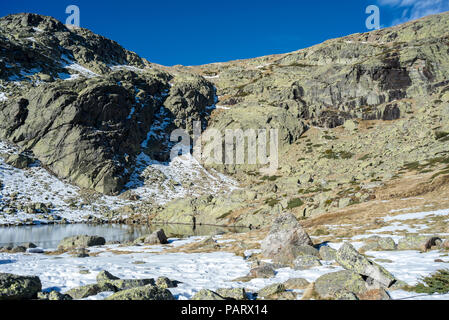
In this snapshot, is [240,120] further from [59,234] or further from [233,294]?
[233,294]

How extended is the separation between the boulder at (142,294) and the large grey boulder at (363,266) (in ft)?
22.4

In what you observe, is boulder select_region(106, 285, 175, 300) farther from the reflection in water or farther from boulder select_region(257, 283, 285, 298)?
the reflection in water

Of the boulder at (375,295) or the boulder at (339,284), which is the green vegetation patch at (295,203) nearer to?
the boulder at (339,284)

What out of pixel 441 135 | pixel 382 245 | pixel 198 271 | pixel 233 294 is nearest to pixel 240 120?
pixel 441 135

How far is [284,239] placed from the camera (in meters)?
16.0

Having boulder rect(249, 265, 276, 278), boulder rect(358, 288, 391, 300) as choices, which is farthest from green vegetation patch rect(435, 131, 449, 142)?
boulder rect(358, 288, 391, 300)

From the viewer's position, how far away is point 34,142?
76.1 metres

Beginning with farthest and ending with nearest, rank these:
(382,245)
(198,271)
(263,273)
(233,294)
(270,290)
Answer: (382,245), (198,271), (263,273), (270,290), (233,294)

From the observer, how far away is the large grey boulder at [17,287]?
25.9 feet

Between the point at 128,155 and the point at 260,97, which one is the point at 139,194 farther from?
the point at 260,97

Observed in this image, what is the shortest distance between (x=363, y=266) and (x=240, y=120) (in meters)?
104

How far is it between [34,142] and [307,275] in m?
88.0

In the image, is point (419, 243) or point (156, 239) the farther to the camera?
point (156, 239)

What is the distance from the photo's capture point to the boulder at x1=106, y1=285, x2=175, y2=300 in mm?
7543
